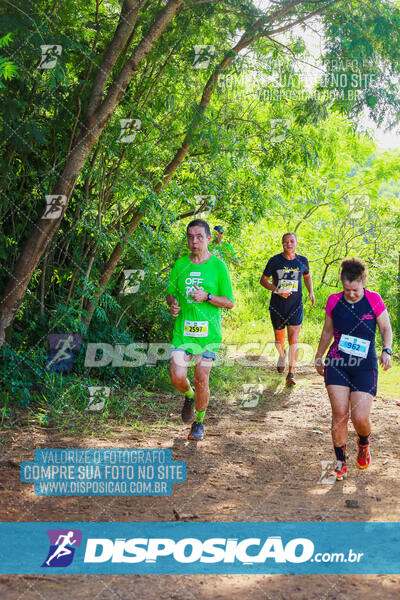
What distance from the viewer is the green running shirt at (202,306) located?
243 inches

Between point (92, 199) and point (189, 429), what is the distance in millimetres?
3477

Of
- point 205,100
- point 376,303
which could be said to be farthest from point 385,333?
point 205,100

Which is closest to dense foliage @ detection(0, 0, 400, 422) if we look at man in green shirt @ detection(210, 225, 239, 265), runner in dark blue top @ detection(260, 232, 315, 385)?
man in green shirt @ detection(210, 225, 239, 265)

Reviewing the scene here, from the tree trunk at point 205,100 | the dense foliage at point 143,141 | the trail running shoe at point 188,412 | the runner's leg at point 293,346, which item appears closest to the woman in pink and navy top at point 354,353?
the trail running shoe at point 188,412

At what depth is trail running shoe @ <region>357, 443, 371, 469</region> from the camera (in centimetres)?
549

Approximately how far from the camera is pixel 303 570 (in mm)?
3629

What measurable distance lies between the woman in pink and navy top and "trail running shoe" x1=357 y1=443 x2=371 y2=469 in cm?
21

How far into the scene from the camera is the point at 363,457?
551 centimetres

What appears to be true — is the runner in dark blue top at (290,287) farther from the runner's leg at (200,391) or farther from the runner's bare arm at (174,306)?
the runner's bare arm at (174,306)

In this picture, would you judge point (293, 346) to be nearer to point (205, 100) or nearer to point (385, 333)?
point (205, 100)

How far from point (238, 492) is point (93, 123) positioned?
4.36 m

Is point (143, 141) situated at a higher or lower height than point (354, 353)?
higher

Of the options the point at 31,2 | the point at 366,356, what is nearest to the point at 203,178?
the point at 31,2

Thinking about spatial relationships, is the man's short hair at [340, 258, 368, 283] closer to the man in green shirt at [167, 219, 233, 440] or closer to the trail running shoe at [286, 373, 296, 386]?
the man in green shirt at [167, 219, 233, 440]
